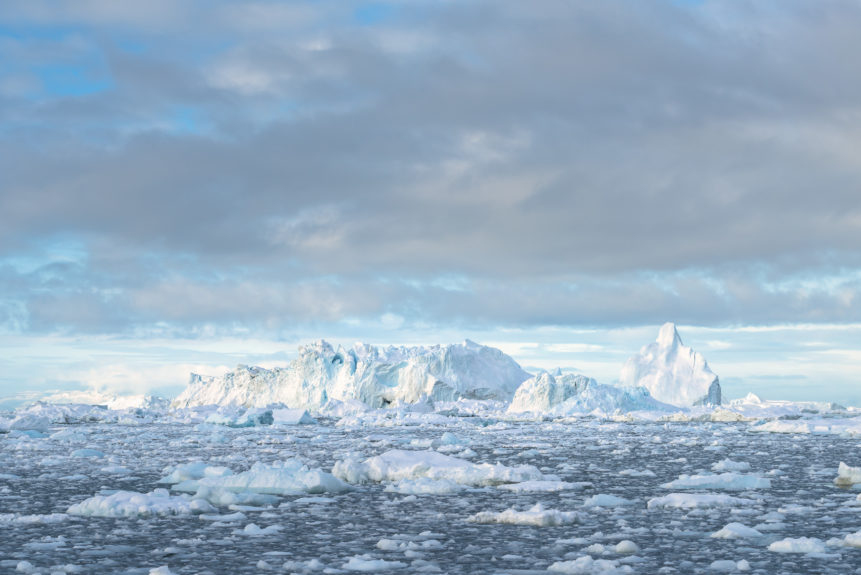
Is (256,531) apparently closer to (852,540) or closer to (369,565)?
(369,565)

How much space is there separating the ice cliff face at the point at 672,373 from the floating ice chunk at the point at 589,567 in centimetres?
5308

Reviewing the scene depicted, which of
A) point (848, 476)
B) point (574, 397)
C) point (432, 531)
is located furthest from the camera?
point (574, 397)

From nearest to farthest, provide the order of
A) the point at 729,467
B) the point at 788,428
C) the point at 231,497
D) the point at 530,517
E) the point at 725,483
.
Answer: the point at 530,517
the point at 231,497
the point at 725,483
the point at 729,467
the point at 788,428

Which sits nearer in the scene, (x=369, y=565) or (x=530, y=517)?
(x=369, y=565)

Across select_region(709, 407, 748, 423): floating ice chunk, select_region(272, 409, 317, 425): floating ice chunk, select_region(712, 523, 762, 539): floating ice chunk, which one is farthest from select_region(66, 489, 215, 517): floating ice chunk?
select_region(709, 407, 748, 423): floating ice chunk

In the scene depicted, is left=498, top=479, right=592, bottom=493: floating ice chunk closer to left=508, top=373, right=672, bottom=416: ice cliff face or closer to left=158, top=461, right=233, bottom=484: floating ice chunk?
left=158, top=461, right=233, bottom=484: floating ice chunk

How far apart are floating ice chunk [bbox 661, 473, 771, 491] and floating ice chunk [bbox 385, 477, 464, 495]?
126 inches

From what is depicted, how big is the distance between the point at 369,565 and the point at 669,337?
5998 cm

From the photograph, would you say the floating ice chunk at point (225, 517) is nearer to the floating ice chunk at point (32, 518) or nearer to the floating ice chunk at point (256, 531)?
the floating ice chunk at point (256, 531)

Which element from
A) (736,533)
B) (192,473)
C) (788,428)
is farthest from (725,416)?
(736,533)

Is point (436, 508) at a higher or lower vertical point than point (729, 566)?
lower

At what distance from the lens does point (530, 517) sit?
30.7 feet

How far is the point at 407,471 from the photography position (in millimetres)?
13930

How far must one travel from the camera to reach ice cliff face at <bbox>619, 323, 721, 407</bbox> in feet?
199
